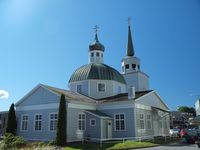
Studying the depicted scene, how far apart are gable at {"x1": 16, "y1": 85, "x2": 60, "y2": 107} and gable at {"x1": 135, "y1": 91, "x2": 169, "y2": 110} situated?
31.3 ft

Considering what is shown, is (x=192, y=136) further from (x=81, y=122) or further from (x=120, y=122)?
(x=81, y=122)

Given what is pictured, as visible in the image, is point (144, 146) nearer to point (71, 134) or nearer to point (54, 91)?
point (71, 134)

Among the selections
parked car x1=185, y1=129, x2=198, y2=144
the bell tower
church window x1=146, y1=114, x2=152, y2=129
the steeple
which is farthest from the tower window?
parked car x1=185, y1=129, x2=198, y2=144

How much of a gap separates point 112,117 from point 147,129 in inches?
202

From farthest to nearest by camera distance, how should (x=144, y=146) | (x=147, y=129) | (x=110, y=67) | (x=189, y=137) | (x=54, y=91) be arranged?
1. (x=110, y=67)
2. (x=147, y=129)
3. (x=54, y=91)
4. (x=189, y=137)
5. (x=144, y=146)

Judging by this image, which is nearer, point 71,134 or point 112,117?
point 71,134

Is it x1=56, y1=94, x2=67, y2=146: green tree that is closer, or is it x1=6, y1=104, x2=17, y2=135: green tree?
x1=56, y1=94, x2=67, y2=146: green tree

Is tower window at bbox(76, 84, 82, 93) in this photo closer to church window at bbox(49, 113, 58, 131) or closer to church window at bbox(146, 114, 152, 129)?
church window at bbox(49, 113, 58, 131)

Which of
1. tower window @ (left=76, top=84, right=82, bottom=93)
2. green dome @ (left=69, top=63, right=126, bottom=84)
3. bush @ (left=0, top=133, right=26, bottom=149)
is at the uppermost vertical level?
green dome @ (left=69, top=63, right=126, bottom=84)

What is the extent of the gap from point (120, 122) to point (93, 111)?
338 centimetres

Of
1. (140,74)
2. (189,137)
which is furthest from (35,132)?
(140,74)

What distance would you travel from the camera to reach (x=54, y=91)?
92.0 ft

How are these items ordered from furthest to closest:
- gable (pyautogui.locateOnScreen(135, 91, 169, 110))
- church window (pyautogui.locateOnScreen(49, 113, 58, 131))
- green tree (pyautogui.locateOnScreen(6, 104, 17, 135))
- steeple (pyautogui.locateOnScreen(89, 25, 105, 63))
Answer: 1. steeple (pyautogui.locateOnScreen(89, 25, 105, 63))
2. gable (pyautogui.locateOnScreen(135, 91, 169, 110))
3. green tree (pyautogui.locateOnScreen(6, 104, 17, 135))
4. church window (pyautogui.locateOnScreen(49, 113, 58, 131))

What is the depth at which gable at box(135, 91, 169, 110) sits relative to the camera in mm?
30938
